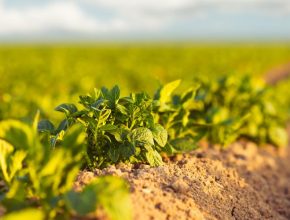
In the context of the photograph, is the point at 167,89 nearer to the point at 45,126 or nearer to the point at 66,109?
the point at 66,109

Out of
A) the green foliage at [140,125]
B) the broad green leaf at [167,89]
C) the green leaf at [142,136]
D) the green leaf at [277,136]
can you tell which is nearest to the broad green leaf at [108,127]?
the green foliage at [140,125]

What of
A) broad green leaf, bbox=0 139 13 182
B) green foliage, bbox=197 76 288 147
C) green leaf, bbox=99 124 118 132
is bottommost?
broad green leaf, bbox=0 139 13 182

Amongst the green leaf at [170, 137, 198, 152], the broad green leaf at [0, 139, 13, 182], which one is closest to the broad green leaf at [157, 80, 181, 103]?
the green leaf at [170, 137, 198, 152]

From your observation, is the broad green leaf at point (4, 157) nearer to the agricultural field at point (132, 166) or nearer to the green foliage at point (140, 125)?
the agricultural field at point (132, 166)

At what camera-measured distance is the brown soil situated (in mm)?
2652

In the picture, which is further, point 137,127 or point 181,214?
point 137,127

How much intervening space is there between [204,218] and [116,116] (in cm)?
95

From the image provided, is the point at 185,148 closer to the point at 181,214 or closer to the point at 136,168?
the point at 136,168

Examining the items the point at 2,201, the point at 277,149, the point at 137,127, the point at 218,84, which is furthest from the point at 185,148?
the point at 277,149

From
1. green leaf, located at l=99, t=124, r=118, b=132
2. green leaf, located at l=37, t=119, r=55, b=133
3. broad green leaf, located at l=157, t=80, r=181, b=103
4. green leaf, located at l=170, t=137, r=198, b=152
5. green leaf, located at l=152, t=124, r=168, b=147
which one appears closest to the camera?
green leaf, located at l=99, t=124, r=118, b=132

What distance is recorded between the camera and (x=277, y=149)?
6.53 meters

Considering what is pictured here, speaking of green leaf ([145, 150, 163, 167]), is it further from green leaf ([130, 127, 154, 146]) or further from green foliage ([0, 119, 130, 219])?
green foliage ([0, 119, 130, 219])

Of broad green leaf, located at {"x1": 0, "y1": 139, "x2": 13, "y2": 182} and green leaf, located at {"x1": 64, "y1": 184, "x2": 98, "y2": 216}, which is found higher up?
broad green leaf, located at {"x1": 0, "y1": 139, "x2": 13, "y2": 182}

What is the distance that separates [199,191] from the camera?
302cm
